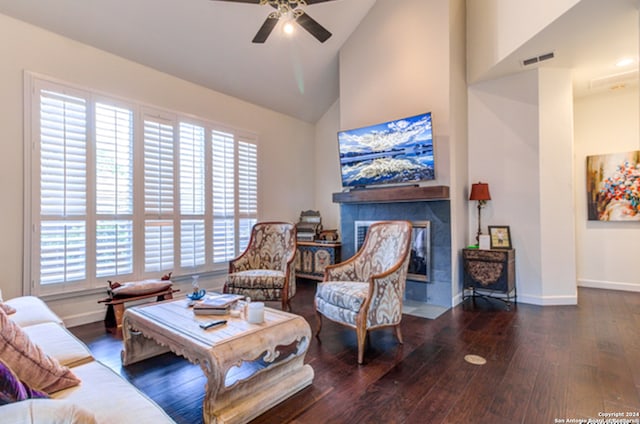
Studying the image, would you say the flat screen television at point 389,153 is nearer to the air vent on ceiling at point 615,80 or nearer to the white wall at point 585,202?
the air vent on ceiling at point 615,80

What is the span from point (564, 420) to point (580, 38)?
3.71 metres

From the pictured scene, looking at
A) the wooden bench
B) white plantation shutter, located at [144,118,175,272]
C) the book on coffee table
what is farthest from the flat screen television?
the wooden bench

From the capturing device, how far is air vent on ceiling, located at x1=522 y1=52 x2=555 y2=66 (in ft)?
12.2

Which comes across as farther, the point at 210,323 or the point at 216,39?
the point at 216,39

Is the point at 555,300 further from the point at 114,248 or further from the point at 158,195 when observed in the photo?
the point at 114,248

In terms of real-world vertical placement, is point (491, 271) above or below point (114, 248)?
below

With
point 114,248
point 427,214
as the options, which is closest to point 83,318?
point 114,248

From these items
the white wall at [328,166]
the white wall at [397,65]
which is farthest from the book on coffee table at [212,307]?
the white wall at [328,166]

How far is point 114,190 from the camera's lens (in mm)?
3652

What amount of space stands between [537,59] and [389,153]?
2073mm

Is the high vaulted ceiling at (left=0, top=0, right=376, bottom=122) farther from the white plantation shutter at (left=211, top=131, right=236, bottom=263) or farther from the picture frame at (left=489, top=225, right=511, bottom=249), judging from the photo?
the picture frame at (left=489, top=225, right=511, bottom=249)

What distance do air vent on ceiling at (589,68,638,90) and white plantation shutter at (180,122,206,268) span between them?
5625 mm

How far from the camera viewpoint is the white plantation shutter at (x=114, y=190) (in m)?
3.54

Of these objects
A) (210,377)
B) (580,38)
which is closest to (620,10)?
(580,38)
